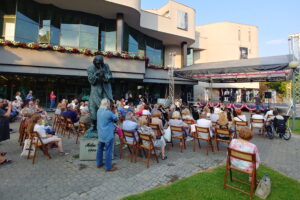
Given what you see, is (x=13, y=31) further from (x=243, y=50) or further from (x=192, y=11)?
(x=243, y=50)

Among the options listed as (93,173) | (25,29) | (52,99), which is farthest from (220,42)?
(93,173)

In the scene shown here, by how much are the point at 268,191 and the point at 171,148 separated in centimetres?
321

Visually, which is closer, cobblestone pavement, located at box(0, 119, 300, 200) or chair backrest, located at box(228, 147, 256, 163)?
chair backrest, located at box(228, 147, 256, 163)

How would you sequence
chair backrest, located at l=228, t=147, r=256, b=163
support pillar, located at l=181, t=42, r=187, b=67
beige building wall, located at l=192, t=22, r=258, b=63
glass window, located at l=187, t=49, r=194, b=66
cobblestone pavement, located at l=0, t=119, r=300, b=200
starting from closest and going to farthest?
chair backrest, located at l=228, t=147, r=256, b=163 → cobblestone pavement, located at l=0, t=119, r=300, b=200 → support pillar, located at l=181, t=42, r=187, b=67 → glass window, located at l=187, t=49, r=194, b=66 → beige building wall, located at l=192, t=22, r=258, b=63

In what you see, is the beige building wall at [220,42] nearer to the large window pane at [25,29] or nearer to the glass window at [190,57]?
the glass window at [190,57]

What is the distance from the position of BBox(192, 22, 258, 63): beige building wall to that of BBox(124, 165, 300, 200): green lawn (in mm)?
26662

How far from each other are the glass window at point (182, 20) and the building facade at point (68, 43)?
226 cm

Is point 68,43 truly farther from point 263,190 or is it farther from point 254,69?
point 263,190

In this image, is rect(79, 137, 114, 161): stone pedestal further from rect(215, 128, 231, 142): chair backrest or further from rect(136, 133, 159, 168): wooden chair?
rect(215, 128, 231, 142): chair backrest

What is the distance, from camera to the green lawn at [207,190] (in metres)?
3.05

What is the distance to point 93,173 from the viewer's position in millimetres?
3945

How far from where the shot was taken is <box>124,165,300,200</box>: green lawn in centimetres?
305

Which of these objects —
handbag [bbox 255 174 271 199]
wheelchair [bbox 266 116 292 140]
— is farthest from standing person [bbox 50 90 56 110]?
handbag [bbox 255 174 271 199]

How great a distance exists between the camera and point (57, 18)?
15.0m
